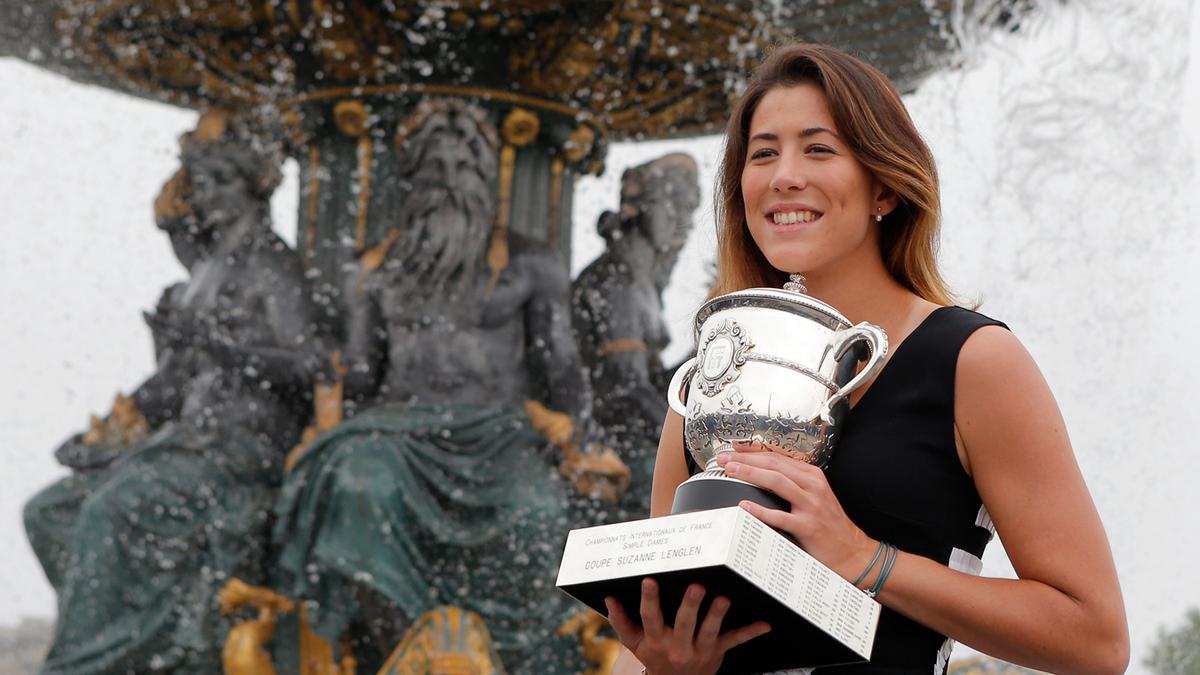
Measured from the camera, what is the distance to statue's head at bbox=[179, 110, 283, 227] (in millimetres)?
6457

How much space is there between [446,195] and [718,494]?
4.75 m

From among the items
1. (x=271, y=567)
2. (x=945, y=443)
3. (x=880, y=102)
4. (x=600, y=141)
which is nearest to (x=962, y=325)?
(x=945, y=443)

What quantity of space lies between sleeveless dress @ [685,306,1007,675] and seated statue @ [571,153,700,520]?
4.64 meters

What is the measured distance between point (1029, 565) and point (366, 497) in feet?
14.5

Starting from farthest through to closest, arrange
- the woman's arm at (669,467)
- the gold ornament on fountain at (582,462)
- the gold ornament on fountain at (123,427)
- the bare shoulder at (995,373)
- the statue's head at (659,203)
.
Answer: the statue's head at (659,203) < the gold ornament on fountain at (123,427) < the gold ornament on fountain at (582,462) < the woman's arm at (669,467) < the bare shoulder at (995,373)

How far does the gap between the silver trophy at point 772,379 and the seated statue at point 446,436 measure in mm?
4204

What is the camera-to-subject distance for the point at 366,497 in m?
5.70

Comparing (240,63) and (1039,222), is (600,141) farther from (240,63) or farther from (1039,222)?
(1039,222)

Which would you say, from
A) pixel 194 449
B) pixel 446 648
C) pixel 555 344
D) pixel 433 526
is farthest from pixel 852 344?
pixel 194 449

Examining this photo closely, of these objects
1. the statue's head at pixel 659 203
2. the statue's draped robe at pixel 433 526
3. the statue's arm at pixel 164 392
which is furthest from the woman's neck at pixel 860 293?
the statue's arm at pixel 164 392

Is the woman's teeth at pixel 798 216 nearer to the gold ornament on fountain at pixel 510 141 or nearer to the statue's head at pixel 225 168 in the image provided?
the gold ornament on fountain at pixel 510 141

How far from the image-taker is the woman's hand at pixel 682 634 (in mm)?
1396

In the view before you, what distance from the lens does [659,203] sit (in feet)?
21.4

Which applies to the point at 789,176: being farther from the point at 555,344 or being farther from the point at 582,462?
the point at 555,344
